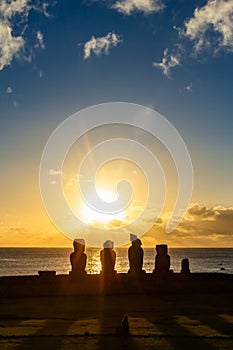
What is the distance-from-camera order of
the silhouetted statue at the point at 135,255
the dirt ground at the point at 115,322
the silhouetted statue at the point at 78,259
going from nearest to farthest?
the dirt ground at the point at 115,322
the silhouetted statue at the point at 78,259
the silhouetted statue at the point at 135,255

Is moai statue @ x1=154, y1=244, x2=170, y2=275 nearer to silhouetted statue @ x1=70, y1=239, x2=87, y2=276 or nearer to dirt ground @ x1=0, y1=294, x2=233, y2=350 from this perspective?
dirt ground @ x1=0, y1=294, x2=233, y2=350

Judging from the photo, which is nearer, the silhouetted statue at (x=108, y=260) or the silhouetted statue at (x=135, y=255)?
the silhouetted statue at (x=108, y=260)

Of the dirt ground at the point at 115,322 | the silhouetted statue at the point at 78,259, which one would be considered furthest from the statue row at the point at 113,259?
the dirt ground at the point at 115,322

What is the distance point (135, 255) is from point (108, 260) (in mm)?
1718

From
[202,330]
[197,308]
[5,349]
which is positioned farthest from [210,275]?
[5,349]

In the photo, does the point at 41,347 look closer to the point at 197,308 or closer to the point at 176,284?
the point at 197,308

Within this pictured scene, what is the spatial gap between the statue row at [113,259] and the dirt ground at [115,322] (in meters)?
2.01

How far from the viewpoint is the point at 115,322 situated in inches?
721

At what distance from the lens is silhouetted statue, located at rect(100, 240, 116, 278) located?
27969 millimetres

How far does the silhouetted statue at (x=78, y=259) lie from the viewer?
28094 millimetres

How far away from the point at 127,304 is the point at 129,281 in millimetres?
3874

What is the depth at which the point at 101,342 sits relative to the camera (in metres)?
14.7

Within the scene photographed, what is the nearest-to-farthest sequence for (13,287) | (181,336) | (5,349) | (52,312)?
(5,349)
(181,336)
(52,312)
(13,287)

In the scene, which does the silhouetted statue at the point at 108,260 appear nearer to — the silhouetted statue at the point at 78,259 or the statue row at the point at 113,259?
the statue row at the point at 113,259
